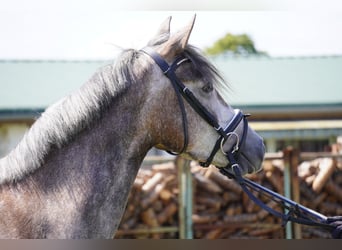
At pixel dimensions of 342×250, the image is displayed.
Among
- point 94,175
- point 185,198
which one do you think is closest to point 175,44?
point 94,175

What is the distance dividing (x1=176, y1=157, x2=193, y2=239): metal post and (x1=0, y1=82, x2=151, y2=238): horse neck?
5.16m

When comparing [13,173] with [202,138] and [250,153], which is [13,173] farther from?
[250,153]

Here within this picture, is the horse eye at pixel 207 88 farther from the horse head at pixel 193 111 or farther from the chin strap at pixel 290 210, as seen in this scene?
the chin strap at pixel 290 210

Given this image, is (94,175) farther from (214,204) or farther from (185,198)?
(214,204)

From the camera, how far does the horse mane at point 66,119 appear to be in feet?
9.82

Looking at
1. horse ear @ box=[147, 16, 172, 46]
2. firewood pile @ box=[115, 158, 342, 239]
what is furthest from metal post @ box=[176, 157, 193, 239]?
horse ear @ box=[147, 16, 172, 46]

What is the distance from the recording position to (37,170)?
3008 mm

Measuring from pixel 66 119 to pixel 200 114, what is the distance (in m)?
0.73

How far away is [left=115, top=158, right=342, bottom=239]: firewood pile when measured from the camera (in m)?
8.34

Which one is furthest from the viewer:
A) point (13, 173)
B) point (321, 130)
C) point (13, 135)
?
point (321, 130)

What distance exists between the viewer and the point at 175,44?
323 centimetres

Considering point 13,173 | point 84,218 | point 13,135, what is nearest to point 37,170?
point 13,173

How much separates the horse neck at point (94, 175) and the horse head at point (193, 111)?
153 millimetres

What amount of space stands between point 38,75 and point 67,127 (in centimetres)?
1755
